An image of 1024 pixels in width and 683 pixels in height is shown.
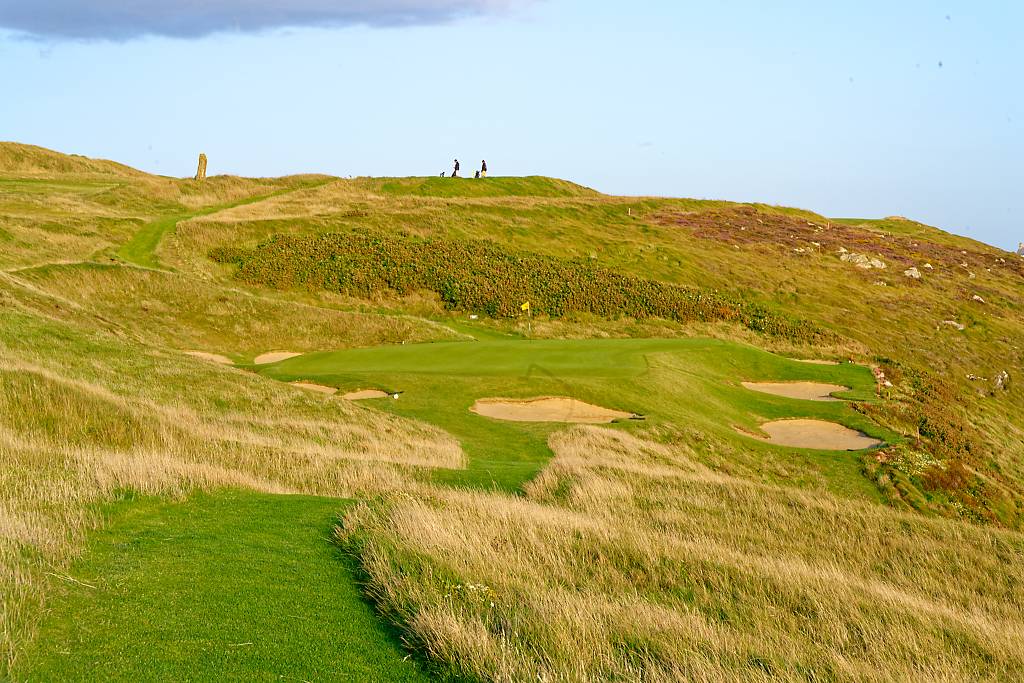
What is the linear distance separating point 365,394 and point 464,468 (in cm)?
952

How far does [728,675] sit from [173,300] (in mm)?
34982

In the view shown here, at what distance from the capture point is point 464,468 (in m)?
16.5

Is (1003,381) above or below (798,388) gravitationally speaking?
above

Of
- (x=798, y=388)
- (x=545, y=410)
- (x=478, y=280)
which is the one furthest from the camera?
(x=478, y=280)

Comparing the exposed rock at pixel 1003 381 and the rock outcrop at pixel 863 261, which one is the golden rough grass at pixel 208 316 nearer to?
the exposed rock at pixel 1003 381

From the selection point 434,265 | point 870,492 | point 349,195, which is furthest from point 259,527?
point 349,195

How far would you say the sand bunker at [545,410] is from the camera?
79.7 feet

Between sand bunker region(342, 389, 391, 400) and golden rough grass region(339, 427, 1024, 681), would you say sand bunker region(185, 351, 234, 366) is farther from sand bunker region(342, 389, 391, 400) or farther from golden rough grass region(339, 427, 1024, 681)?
golden rough grass region(339, 427, 1024, 681)

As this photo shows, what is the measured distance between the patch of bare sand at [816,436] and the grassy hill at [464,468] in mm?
741

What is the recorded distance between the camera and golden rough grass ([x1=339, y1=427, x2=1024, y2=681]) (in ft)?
22.8

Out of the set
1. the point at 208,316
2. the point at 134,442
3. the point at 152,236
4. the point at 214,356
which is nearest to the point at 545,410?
the point at 134,442

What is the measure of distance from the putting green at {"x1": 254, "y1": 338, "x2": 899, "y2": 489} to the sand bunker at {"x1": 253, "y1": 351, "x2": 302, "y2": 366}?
3213 millimetres

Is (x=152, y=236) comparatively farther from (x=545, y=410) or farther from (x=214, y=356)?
(x=545, y=410)

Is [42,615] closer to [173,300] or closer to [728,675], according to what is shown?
[728,675]
